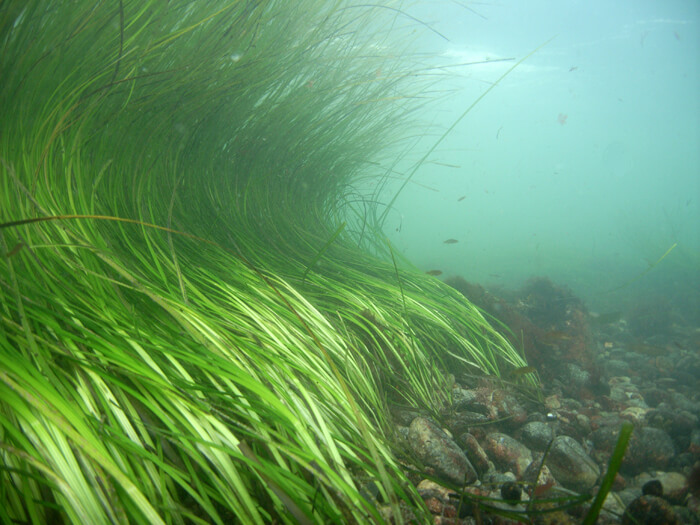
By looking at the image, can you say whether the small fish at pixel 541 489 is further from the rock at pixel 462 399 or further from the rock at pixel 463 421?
the rock at pixel 462 399

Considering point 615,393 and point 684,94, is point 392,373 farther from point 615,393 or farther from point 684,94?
point 684,94

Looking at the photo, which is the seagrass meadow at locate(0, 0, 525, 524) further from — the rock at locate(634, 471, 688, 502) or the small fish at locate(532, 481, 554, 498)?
the rock at locate(634, 471, 688, 502)

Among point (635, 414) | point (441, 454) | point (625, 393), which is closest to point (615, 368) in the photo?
point (625, 393)

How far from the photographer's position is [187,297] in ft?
4.60

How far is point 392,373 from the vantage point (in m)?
1.76

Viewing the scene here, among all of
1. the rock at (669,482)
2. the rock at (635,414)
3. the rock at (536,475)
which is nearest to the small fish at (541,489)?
the rock at (536,475)

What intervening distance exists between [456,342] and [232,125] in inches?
106

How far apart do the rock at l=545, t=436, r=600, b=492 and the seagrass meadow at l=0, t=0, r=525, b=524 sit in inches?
22.3

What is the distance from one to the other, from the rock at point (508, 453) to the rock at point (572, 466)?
116 millimetres

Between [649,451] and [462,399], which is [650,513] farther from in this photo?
[462,399]

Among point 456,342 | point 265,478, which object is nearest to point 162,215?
point 265,478

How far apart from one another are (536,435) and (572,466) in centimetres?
20

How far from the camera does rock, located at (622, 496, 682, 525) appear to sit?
3.92 feet

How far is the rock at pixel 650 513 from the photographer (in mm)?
1196
